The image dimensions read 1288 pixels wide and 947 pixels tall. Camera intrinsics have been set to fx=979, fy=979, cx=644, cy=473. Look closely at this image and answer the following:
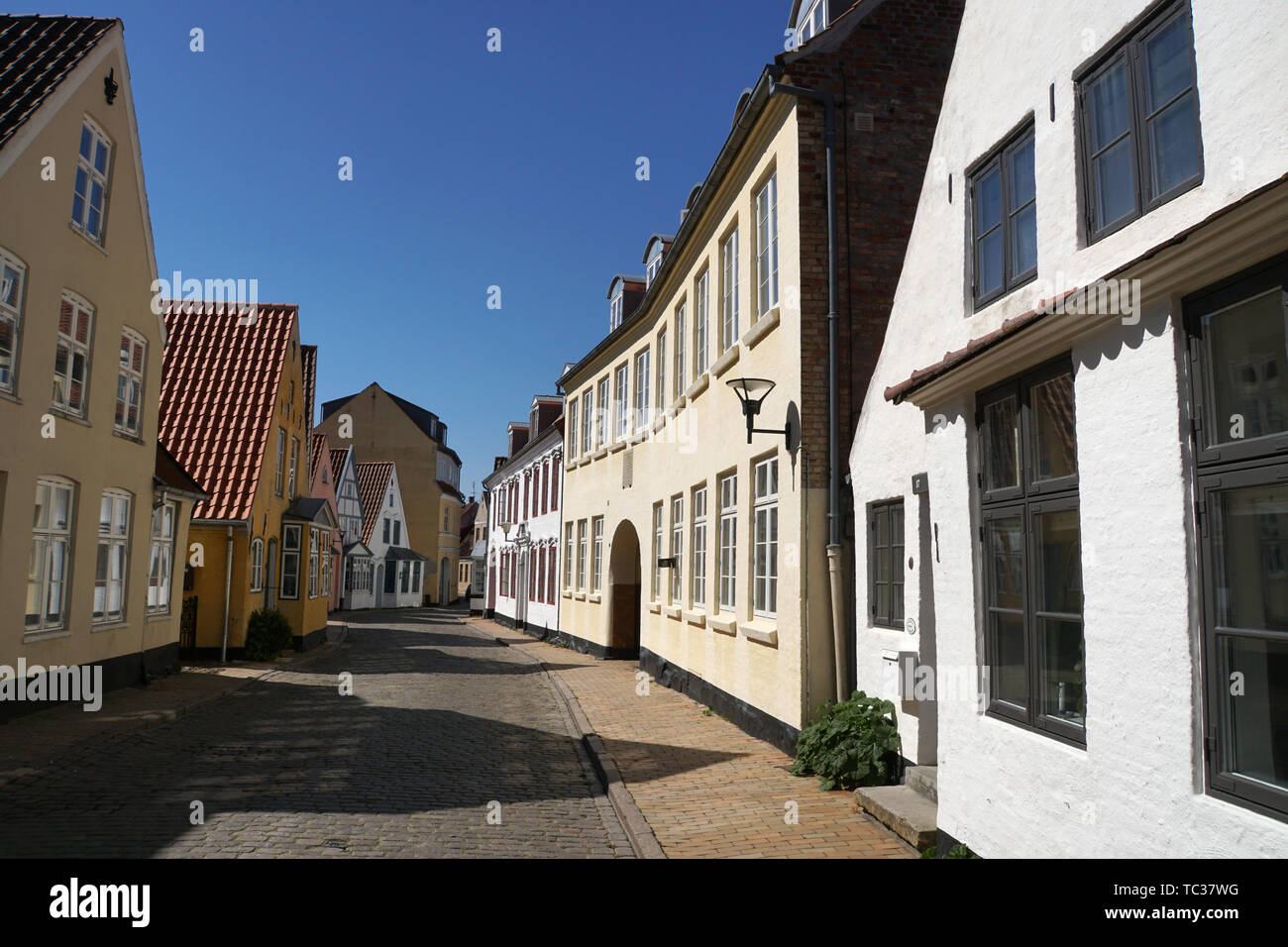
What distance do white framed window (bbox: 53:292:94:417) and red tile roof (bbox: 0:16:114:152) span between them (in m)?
2.35

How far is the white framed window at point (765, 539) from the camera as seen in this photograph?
1090 centimetres

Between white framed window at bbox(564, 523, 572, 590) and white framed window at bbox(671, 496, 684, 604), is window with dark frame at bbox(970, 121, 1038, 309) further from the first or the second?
white framed window at bbox(564, 523, 572, 590)

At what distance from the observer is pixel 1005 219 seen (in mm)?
6016

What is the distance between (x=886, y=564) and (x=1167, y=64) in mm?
5012

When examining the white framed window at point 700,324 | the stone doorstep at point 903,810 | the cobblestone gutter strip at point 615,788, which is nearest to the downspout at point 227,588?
the cobblestone gutter strip at point 615,788

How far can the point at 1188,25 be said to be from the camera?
4.30 meters

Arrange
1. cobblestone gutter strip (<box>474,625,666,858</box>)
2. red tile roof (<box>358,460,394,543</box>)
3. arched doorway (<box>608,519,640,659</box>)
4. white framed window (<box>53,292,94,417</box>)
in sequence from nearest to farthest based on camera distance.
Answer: cobblestone gutter strip (<box>474,625,666,858</box>) < white framed window (<box>53,292,94,417</box>) < arched doorway (<box>608,519,640,659</box>) < red tile roof (<box>358,460,394,543</box>)

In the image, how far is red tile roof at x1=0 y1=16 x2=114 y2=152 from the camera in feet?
37.3

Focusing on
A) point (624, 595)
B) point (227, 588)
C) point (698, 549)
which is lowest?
point (624, 595)

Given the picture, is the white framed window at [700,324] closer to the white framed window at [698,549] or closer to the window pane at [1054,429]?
the white framed window at [698,549]

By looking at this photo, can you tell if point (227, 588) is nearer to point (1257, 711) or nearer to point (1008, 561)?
point (1008, 561)

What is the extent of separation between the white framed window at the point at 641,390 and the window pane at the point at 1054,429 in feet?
44.7

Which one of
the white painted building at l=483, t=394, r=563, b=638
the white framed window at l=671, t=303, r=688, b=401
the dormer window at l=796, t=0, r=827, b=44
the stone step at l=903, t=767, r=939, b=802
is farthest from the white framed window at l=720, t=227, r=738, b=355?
the white painted building at l=483, t=394, r=563, b=638

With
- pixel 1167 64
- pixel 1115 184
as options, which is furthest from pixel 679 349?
pixel 1167 64
